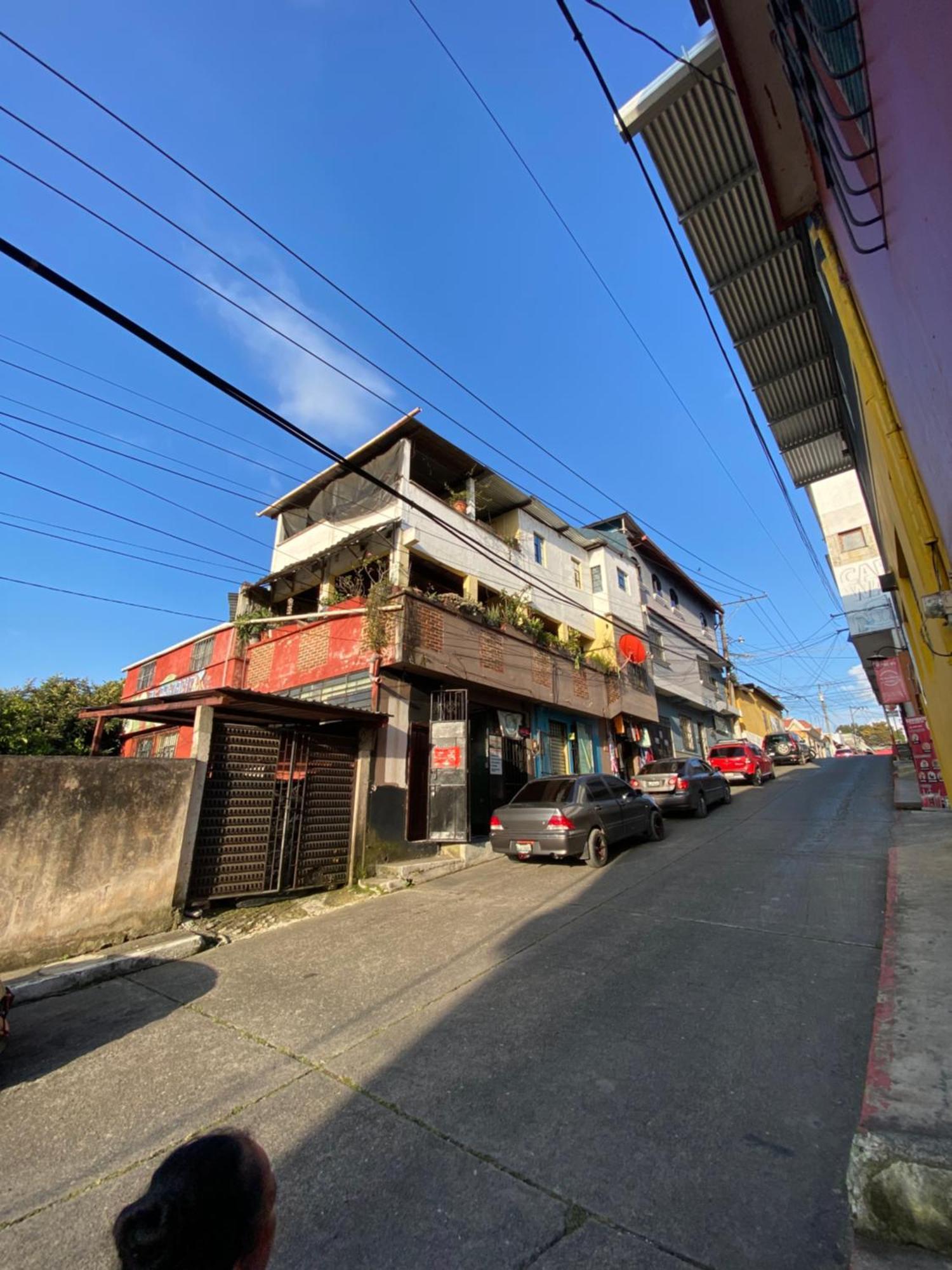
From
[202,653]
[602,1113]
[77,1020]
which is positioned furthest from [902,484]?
[202,653]

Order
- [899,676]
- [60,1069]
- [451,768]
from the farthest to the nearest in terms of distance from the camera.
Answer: [899,676] → [451,768] → [60,1069]

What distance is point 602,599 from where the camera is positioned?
21.3 metres

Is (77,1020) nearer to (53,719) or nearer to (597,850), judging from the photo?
(597,850)

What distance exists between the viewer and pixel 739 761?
69.7 feet

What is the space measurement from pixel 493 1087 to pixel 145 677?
21.0 meters

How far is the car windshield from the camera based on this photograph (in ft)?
33.6

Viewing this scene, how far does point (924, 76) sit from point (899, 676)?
16.5 metres

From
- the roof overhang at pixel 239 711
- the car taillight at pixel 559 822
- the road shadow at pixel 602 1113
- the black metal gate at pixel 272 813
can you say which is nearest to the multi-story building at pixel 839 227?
the road shadow at pixel 602 1113

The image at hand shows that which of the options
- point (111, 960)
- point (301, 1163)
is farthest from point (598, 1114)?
point (111, 960)

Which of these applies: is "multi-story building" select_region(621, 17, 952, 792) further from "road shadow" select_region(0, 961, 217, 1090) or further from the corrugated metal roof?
"road shadow" select_region(0, 961, 217, 1090)

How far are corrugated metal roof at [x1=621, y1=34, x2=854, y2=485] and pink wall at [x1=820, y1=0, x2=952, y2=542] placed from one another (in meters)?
3.33

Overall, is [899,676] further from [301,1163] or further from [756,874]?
[301,1163]

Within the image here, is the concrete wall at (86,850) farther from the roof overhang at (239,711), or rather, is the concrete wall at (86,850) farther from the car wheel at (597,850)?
the car wheel at (597,850)

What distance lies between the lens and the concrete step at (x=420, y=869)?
9836 millimetres
